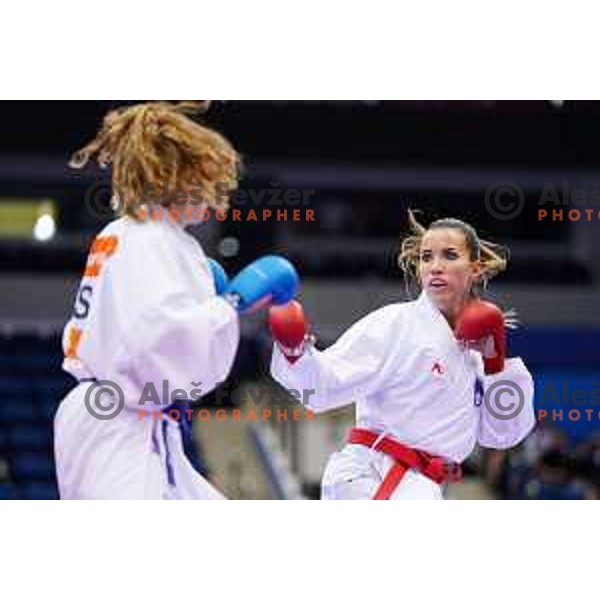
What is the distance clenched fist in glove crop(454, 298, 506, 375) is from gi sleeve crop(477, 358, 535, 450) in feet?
0.14

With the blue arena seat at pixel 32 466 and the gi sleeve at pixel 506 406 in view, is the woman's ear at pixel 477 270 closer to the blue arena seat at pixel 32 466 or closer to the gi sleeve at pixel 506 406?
the gi sleeve at pixel 506 406

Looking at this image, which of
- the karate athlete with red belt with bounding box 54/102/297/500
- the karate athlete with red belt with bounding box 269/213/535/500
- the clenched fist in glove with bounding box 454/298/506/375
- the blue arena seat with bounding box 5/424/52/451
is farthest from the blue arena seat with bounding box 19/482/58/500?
the clenched fist in glove with bounding box 454/298/506/375

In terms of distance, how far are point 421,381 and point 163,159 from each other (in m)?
0.99

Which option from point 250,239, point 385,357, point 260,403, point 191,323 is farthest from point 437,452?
point 260,403

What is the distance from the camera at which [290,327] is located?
364cm

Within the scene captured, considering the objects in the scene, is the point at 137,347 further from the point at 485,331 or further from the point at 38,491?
the point at 38,491

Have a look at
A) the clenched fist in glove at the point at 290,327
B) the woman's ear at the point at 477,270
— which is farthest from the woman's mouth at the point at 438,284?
the clenched fist in glove at the point at 290,327

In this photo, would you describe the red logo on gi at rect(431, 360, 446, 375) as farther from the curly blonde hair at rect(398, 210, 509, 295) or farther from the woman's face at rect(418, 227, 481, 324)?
the curly blonde hair at rect(398, 210, 509, 295)

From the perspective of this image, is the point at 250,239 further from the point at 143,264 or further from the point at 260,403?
the point at 143,264

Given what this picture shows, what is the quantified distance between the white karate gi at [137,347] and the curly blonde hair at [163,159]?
0.33 feet

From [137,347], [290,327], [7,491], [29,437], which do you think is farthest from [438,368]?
[29,437]

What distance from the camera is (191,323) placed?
3168mm
